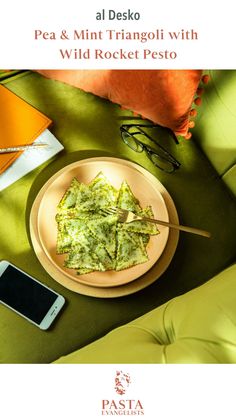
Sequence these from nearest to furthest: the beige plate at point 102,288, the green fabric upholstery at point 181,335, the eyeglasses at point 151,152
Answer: the green fabric upholstery at point 181,335, the beige plate at point 102,288, the eyeglasses at point 151,152

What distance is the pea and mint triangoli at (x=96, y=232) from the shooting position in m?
0.97

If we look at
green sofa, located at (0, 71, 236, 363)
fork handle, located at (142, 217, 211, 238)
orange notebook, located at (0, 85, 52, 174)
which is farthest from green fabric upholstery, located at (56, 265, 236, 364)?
orange notebook, located at (0, 85, 52, 174)

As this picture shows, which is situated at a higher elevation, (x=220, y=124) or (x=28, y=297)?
(x=220, y=124)

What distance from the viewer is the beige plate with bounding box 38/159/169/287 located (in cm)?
95

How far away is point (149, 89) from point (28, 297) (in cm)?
51

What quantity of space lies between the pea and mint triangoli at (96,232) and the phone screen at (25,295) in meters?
0.08

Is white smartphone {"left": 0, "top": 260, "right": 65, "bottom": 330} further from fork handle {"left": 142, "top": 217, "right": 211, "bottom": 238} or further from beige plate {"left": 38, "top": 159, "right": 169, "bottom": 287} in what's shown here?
fork handle {"left": 142, "top": 217, "right": 211, "bottom": 238}

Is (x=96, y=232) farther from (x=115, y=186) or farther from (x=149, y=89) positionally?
(x=149, y=89)

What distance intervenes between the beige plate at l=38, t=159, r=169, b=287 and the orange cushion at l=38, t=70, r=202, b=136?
0.14 metres
